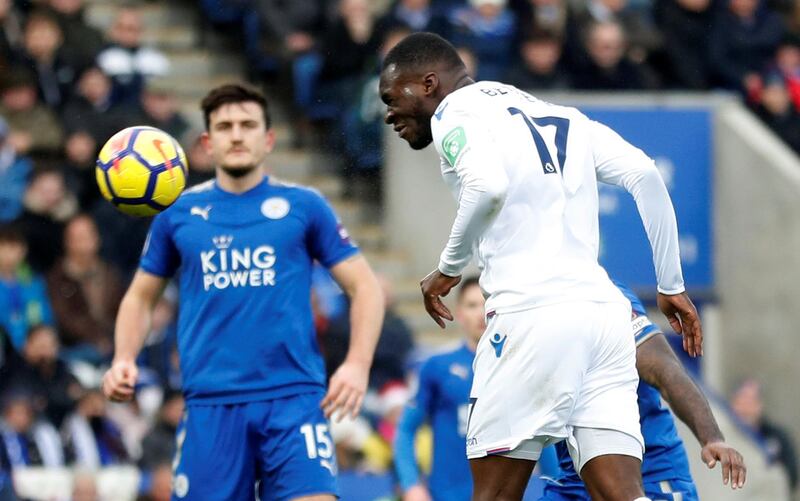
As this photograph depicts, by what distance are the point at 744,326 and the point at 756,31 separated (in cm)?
292

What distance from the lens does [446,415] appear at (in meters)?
8.75

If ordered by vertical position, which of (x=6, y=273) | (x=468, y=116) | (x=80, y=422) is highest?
(x=468, y=116)

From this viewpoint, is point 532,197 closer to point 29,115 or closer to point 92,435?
point 92,435

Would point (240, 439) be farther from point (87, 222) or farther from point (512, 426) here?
point (87, 222)

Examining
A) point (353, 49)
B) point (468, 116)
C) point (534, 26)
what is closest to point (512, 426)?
point (468, 116)

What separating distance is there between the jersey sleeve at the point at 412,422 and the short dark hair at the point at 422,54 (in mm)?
2615

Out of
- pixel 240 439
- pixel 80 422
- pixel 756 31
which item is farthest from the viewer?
pixel 756 31

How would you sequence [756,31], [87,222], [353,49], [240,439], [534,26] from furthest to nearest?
1. [756,31]
2. [534,26]
3. [353,49]
4. [87,222]
5. [240,439]

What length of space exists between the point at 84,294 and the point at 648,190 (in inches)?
264

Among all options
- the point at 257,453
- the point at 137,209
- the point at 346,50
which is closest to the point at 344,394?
the point at 257,453

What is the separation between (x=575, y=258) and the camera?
20.5 ft

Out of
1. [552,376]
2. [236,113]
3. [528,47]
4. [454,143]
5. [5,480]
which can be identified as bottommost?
[5,480]

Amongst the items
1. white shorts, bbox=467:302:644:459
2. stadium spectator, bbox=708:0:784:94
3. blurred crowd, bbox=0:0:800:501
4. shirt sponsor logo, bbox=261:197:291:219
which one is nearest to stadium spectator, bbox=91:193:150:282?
blurred crowd, bbox=0:0:800:501

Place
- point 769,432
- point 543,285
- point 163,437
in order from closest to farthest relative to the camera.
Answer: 1. point 543,285
2. point 163,437
3. point 769,432
